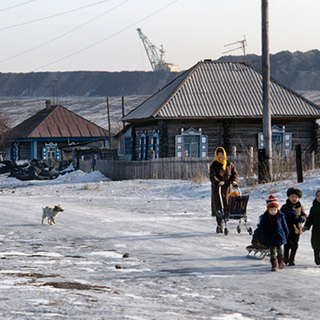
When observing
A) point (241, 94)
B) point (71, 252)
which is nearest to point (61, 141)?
point (241, 94)

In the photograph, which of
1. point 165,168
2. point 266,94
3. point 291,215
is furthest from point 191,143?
point 291,215

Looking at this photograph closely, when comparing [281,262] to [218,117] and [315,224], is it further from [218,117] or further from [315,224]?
[218,117]

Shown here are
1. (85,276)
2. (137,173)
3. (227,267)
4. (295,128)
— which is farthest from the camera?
(295,128)

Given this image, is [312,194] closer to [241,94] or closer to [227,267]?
[227,267]

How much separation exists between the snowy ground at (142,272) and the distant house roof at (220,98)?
62.5ft

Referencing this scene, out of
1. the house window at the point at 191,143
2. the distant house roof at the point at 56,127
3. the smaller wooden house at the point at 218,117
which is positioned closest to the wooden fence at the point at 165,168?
the smaller wooden house at the point at 218,117

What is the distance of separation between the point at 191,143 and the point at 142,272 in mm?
27680

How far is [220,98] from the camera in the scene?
36.8m

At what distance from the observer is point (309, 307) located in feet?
21.4

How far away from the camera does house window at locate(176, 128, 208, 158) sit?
35.6 metres

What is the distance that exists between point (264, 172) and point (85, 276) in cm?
1476

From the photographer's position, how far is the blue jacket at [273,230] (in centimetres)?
885

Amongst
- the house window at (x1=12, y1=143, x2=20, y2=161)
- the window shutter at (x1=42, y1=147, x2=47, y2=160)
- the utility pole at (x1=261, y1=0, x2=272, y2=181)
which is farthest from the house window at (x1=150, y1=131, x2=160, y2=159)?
the house window at (x1=12, y1=143, x2=20, y2=161)

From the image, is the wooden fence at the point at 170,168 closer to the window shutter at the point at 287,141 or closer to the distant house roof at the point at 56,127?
the window shutter at the point at 287,141
